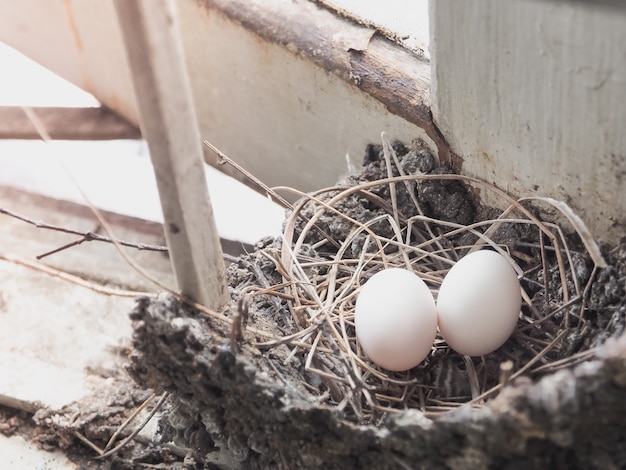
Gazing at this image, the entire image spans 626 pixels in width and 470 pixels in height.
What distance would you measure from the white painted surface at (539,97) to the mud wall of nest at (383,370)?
39mm

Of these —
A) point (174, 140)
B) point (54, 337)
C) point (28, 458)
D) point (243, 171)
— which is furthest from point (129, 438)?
point (174, 140)

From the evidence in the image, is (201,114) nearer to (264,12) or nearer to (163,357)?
(264,12)

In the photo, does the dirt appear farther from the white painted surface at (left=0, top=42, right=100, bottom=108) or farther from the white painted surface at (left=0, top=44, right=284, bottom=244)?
the white painted surface at (left=0, top=42, right=100, bottom=108)

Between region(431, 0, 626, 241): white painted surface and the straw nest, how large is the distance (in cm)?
4

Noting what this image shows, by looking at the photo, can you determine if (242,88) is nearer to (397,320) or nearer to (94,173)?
(94,173)

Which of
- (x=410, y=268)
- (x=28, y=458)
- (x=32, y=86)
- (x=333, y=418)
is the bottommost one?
(x=28, y=458)

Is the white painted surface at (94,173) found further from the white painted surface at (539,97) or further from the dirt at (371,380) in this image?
the white painted surface at (539,97)

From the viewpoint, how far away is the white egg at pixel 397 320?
89cm

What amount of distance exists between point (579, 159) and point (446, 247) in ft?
0.77

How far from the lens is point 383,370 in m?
0.97

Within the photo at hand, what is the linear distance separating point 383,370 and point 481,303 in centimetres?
16

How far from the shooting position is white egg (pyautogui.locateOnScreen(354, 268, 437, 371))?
89 centimetres

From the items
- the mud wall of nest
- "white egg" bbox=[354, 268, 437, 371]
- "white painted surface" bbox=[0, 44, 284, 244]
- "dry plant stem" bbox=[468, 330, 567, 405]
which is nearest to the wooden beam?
the mud wall of nest

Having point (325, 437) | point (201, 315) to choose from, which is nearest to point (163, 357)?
point (201, 315)
